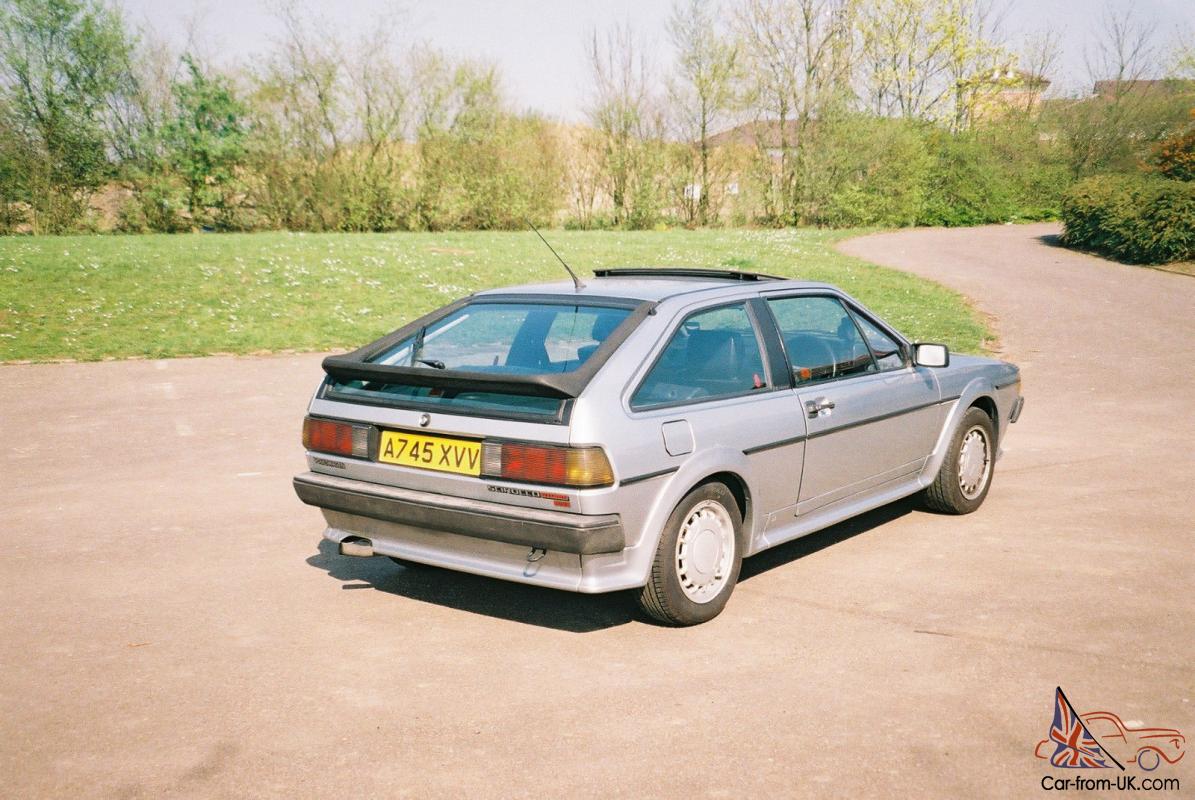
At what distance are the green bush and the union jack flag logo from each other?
20.6 m

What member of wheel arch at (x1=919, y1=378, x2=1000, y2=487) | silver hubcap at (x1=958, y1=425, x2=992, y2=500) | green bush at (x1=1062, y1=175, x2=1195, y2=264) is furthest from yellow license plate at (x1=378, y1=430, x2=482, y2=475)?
green bush at (x1=1062, y1=175, x2=1195, y2=264)

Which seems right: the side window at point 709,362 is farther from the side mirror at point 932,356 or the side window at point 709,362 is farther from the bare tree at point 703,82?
the bare tree at point 703,82

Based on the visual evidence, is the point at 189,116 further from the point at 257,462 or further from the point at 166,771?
the point at 166,771

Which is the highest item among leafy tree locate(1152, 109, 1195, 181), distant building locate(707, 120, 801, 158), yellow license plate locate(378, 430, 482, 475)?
distant building locate(707, 120, 801, 158)

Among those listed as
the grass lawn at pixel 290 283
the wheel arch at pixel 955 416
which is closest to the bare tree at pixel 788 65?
the grass lawn at pixel 290 283

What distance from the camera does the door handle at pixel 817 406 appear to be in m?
5.27

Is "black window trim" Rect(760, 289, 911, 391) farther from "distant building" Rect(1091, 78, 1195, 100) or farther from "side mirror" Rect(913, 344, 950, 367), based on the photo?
"distant building" Rect(1091, 78, 1195, 100)

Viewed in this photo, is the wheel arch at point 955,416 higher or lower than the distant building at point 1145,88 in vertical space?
lower

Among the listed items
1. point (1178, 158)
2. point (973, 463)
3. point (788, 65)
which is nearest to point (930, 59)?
point (788, 65)

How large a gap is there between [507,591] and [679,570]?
1.08 m

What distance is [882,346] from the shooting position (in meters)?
6.16

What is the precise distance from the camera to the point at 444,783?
330cm

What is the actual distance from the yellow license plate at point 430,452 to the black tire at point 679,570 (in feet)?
2.89

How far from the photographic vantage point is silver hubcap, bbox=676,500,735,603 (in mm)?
4609
